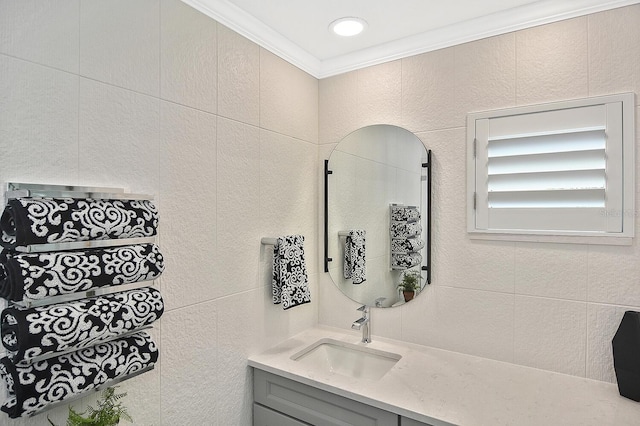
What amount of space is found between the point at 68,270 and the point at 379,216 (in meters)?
1.36

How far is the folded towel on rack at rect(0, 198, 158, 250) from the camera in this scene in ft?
2.82

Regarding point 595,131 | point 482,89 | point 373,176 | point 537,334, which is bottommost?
point 537,334

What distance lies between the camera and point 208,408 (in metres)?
1.47

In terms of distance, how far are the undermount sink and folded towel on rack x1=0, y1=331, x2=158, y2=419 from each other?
80cm

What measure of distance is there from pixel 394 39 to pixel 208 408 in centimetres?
187

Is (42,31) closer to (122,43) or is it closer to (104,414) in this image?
(122,43)

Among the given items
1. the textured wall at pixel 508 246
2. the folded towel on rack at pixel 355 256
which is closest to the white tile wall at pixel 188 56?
the textured wall at pixel 508 246

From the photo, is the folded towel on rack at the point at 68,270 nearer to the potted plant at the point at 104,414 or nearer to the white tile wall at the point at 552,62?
the potted plant at the point at 104,414

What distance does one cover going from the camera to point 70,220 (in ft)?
3.06

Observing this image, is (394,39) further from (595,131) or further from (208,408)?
(208,408)

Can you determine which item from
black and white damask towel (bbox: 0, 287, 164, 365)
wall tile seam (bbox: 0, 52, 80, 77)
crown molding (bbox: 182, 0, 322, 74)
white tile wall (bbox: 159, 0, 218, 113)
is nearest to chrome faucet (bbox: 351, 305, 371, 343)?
black and white damask towel (bbox: 0, 287, 164, 365)

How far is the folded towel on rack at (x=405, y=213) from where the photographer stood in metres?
1.81

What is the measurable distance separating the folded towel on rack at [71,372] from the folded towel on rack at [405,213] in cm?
123

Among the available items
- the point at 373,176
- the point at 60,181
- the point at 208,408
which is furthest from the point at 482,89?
the point at 208,408
